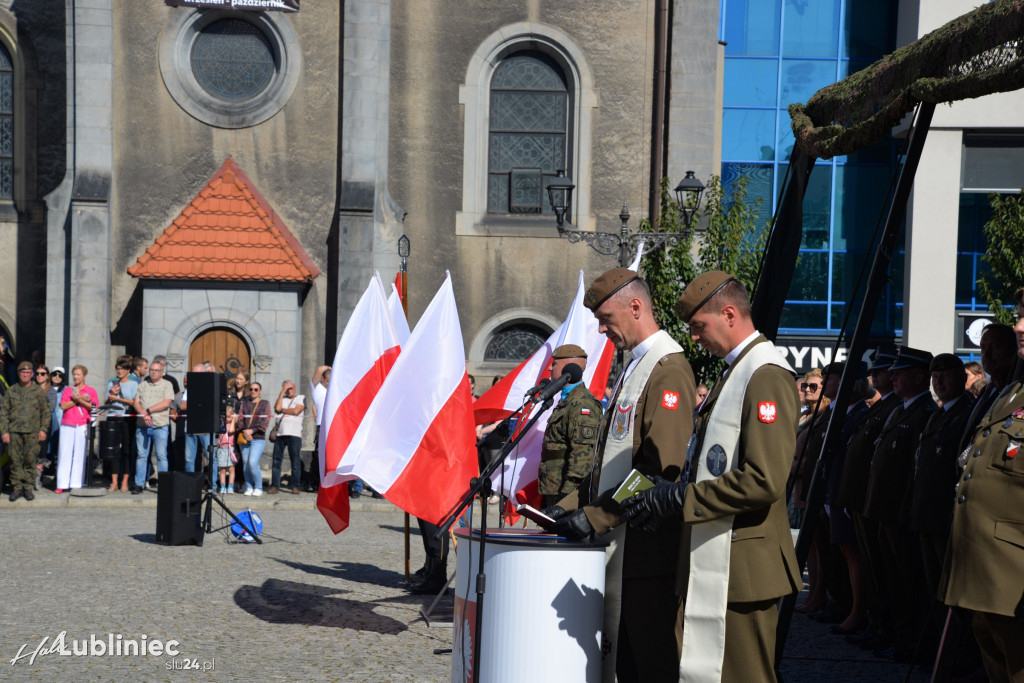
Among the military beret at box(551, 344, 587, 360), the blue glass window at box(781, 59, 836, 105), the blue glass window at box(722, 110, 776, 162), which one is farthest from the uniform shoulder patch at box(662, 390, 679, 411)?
the blue glass window at box(781, 59, 836, 105)

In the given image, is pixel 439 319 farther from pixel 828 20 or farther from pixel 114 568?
pixel 828 20

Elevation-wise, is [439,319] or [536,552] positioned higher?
[439,319]

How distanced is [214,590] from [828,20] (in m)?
23.8

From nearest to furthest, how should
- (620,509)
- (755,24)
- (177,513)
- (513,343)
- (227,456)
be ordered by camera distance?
(620,509), (177,513), (227,456), (513,343), (755,24)

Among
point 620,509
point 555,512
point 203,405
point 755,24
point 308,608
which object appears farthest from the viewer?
A: point 755,24

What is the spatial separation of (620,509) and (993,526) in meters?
1.42

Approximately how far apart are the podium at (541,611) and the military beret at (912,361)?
3553 millimetres

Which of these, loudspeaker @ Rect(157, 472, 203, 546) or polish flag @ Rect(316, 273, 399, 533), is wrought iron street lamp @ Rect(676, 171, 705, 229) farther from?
loudspeaker @ Rect(157, 472, 203, 546)

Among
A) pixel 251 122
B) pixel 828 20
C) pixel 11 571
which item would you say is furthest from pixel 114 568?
pixel 828 20

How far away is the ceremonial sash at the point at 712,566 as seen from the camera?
4.54m

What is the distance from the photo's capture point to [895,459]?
7.56 metres

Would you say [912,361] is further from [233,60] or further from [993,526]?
[233,60]

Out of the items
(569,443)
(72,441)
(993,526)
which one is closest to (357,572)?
(569,443)

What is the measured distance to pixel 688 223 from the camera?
1530cm
